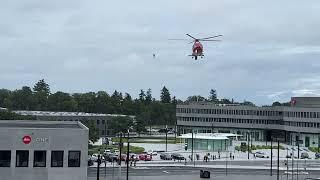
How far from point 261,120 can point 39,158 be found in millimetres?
135542

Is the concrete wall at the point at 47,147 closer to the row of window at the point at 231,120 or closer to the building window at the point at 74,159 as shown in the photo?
the building window at the point at 74,159

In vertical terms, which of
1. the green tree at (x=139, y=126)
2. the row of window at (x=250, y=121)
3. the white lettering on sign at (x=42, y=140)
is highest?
the row of window at (x=250, y=121)

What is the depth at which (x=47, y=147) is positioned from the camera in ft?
146

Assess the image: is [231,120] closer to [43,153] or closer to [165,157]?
[165,157]

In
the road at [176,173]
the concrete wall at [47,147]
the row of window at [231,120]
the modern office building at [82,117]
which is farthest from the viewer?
the row of window at [231,120]

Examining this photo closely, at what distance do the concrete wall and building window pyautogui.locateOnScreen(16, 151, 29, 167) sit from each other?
0.23 meters

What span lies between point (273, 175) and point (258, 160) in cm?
2994

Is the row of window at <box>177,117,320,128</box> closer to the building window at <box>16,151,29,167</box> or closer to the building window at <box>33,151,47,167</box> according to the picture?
the building window at <box>33,151,47,167</box>

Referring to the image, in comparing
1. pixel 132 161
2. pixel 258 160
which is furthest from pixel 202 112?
pixel 132 161

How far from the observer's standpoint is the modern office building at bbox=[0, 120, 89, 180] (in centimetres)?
4388

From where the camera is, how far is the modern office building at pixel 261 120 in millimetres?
155000

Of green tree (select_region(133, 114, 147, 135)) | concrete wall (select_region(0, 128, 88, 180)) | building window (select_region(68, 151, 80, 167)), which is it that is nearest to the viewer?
concrete wall (select_region(0, 128, 88, 180))

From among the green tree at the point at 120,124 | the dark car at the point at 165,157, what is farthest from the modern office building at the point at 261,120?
the dark car at the point at 165,157

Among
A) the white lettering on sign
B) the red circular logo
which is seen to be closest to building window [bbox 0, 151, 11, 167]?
the red circular logo
